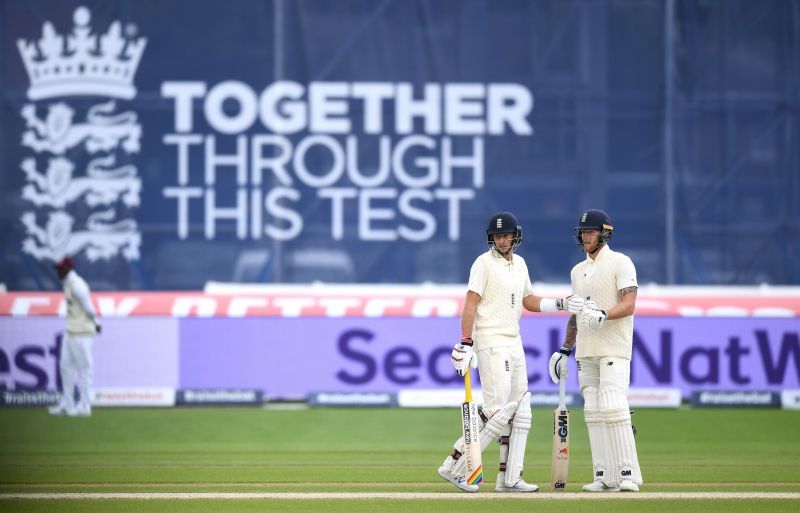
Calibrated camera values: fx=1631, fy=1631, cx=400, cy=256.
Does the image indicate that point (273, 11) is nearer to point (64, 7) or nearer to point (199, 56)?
point (199, 56)

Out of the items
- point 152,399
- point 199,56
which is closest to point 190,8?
point 199,56

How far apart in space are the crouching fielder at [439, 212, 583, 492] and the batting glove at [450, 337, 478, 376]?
10 millimetres

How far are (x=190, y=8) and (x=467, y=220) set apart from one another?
6.15 metres

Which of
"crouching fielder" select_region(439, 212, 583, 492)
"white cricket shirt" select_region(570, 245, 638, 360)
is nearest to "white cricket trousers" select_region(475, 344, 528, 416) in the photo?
"crouching fielder" select_region(439, 212, 583, 492)

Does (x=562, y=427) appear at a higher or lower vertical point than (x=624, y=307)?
lower

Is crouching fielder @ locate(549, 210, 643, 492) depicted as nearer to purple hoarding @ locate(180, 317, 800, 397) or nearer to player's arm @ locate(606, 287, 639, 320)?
player's arm @ locate(606, 287, 639, 320)

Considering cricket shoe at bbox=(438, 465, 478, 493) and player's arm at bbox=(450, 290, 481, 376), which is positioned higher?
player's arm at bbox=(450, 290, 481, 376)

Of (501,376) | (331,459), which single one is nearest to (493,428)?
(501,376)

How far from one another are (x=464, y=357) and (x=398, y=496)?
3.66ft

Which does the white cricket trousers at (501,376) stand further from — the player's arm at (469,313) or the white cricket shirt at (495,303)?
the player's arm at (469,313)

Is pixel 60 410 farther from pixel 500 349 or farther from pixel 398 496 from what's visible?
pixel 500 349

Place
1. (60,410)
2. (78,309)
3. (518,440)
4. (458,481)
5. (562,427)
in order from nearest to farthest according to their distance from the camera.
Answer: (518,440), (458,481), (562,427), (78,309), (60,410)

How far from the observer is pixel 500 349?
12078 millimetres

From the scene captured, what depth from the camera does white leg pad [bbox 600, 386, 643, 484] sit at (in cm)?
1193
